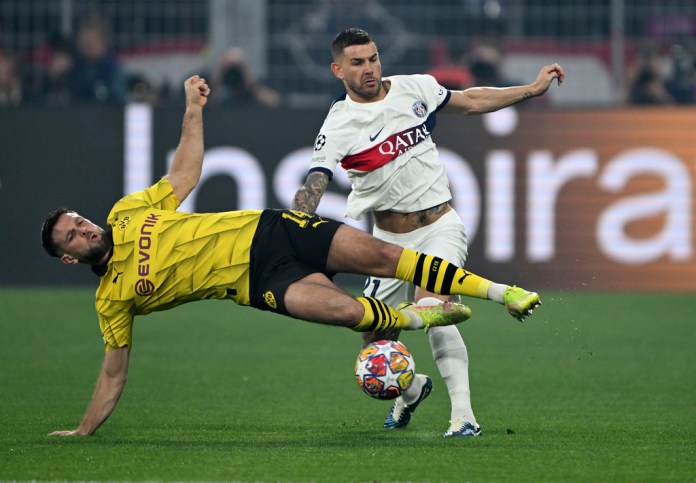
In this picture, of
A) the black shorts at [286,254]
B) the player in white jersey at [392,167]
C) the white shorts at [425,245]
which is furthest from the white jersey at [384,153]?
the black shorts at [286,254]

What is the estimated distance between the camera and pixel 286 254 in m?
7.85

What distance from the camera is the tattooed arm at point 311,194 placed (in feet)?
26.8

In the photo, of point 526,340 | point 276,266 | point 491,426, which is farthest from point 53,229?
point 526,340

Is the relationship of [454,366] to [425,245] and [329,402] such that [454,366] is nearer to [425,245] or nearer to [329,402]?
[425,245]

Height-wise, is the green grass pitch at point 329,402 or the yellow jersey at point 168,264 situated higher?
the yellow jersey at point 168,264

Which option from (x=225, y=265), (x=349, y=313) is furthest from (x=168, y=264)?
(x=349, y=313)

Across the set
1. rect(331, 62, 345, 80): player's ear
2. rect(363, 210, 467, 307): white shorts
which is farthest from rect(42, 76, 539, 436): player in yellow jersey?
rect(331, 62, 345, 80): player's ear

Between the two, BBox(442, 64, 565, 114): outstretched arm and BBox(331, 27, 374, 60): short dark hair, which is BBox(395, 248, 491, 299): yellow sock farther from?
BBox(331, 27, 374, 60): short dark hair

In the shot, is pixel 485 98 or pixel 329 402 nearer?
pixel 485 98

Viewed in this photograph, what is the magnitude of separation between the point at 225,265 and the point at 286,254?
0.36 meters

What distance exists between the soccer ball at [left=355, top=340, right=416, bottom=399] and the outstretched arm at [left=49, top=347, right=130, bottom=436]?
143cm

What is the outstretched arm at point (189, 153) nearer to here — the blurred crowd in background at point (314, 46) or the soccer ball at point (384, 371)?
the soccer ball at point (384, 371)

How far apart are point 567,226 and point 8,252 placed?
23.1 feet

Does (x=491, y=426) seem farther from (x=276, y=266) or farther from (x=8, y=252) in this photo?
(x=8, y=252)
